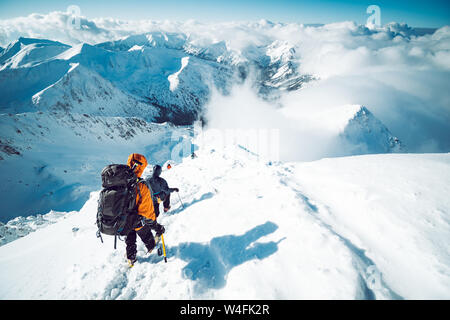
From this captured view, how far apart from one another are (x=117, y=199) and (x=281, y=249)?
4.17m

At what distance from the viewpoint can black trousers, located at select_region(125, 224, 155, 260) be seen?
5.02m

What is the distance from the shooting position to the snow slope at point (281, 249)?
372cm

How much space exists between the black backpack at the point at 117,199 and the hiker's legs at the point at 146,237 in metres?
0.50

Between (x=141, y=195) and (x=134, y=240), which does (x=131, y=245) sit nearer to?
(x=134, y=240)

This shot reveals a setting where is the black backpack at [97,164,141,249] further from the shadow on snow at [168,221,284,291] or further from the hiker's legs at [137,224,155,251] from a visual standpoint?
the shadow on snow at [168,221,284,291]

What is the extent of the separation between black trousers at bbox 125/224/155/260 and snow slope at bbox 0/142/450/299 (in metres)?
0.39

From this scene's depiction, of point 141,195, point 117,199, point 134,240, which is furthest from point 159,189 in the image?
point 117,199

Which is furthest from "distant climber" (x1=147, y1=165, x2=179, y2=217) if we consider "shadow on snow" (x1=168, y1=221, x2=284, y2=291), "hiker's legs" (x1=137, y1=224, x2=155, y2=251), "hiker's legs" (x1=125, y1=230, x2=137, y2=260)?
"shadow on snow" (x1=168, y1=221, x2=284, y2=291)

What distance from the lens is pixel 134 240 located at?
5.09 m

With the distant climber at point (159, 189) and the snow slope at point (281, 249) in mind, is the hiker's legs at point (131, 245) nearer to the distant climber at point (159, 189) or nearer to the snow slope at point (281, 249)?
the snow slope at point (281, 249)

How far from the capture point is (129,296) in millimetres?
4266

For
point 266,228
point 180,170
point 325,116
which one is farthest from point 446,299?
point 325,116

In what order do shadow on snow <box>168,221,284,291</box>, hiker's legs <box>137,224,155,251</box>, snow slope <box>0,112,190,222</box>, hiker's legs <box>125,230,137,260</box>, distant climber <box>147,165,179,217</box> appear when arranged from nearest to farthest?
1. shadow on snow <box>168,221,284,291</box>
2. hiker's legs <box>125,230,137,260</box>
3. hiker's legs <box>137,224,155,251</box>
4. distant climber <box>147,165,179,217</box>
5. snow slope <box>0,112,190,222</box>

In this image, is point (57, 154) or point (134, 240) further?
point (57, 154)
